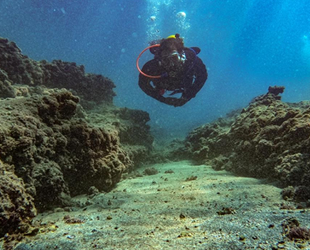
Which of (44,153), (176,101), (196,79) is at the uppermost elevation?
(196,79)

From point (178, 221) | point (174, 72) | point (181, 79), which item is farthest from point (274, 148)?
point (181, 79)

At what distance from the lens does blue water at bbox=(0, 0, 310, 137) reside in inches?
1925

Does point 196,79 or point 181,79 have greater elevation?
point 196,79

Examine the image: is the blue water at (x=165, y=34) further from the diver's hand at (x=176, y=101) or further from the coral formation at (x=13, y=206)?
the coral formation at (x=13, y=206)

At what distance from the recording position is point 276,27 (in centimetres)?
7594

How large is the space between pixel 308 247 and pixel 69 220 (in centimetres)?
261

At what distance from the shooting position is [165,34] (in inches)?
2378

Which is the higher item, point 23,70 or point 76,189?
point 23,70

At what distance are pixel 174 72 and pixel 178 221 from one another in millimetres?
6597

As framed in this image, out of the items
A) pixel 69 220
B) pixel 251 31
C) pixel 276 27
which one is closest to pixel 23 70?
pixel 69 220

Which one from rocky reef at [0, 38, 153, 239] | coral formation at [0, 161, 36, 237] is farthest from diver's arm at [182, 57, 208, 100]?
coral formation at [0, 161, 36, 237]

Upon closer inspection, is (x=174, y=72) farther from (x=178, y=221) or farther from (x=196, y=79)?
(x=178, y=221)

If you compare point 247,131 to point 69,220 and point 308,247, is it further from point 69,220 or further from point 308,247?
point 69,220

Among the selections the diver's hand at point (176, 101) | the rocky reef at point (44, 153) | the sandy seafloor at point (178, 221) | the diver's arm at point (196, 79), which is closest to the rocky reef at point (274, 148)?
the sandy seafloor at point (178, 221)
